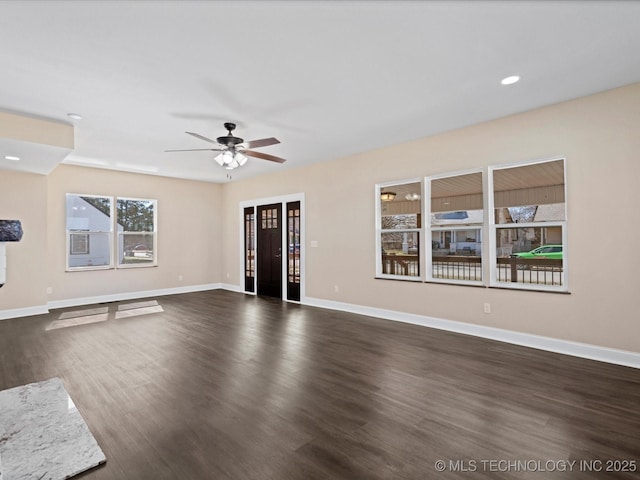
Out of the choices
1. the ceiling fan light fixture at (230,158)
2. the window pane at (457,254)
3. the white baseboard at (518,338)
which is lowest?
the white baseboard at (518,338)

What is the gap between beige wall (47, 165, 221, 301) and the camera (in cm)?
623

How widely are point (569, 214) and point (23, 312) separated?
8455mm

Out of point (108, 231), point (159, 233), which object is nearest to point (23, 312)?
point (108, 231)

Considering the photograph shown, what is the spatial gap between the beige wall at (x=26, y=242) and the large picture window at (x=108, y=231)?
649mm

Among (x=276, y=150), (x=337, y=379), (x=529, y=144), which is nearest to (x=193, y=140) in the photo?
(x=276, y=150)

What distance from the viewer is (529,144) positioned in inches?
154

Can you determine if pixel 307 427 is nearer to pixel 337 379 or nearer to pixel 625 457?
pixel 337 379

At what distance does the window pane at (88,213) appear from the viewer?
6398mm

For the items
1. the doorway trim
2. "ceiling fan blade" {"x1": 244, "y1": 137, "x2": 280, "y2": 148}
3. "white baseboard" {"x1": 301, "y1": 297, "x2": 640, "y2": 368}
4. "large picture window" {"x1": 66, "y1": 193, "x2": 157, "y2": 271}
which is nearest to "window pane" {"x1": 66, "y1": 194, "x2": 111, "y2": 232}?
"large picture window" {"x1": 66, "y1": 193, "x2": 157, "y2": 271}

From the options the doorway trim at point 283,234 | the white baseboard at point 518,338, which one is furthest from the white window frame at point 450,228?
the doorway trim at point 283,234

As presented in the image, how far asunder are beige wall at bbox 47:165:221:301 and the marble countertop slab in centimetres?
426

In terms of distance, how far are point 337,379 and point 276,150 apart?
387 cm

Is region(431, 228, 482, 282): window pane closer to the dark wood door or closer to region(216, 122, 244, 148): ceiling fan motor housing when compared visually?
region(216, 122, 244, 148): ceiling fan motor housing

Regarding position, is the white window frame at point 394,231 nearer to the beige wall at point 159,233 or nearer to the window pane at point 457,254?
the window pane at point 457,254
